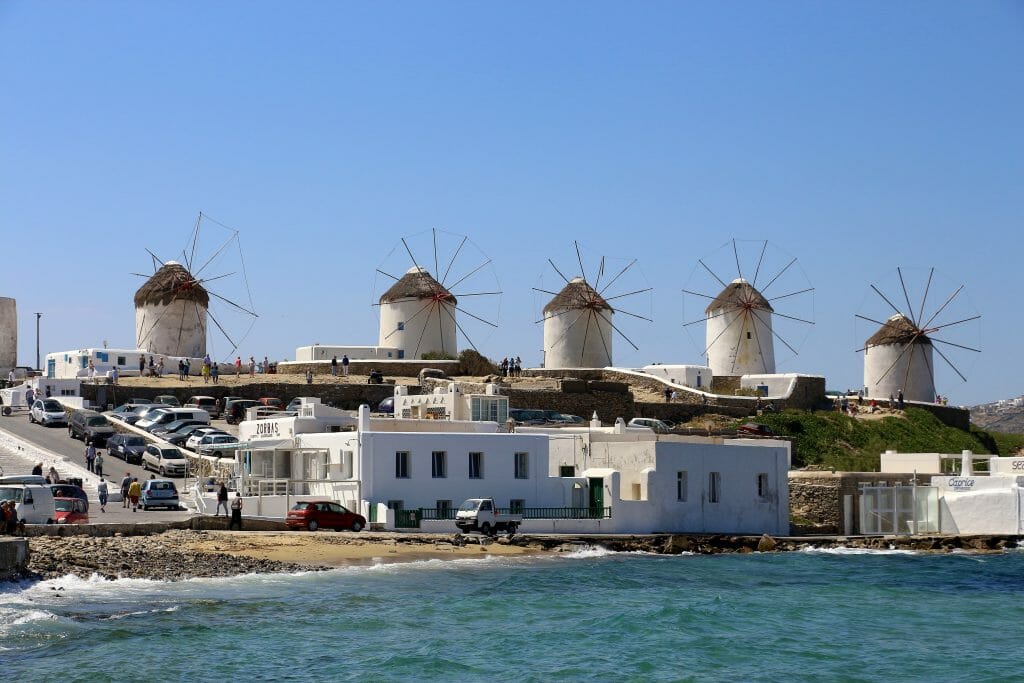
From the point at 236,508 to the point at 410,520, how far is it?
470 centimetres

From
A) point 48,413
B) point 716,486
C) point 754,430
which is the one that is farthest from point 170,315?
point 716,486

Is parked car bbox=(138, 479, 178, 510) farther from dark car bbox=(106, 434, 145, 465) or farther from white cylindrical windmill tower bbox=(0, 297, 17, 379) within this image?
white cylindrical windmill tower bbox=(0, 297, 17, 379)

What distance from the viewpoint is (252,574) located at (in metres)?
30.5

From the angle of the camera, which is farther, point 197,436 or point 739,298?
point 739,298

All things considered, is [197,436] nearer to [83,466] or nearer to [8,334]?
[83,466]

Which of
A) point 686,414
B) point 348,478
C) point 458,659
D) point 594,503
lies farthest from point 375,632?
point 686,414

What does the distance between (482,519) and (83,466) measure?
14.4 meters

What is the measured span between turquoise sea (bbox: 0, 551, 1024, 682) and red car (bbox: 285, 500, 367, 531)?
144 inches

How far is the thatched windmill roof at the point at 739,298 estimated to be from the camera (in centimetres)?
8312

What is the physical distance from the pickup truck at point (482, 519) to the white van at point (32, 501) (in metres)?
10.2

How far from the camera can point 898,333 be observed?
8231 cm

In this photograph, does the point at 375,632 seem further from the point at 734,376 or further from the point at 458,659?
the point at 734,376

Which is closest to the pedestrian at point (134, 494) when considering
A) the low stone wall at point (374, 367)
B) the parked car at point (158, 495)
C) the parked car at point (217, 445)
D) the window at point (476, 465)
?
the parked car at point (158, 495)

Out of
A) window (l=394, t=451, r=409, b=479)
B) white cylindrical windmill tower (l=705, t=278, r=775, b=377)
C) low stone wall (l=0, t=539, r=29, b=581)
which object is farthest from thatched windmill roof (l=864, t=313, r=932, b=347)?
low stone wall (l=0, t=539, r=29, b=581)
